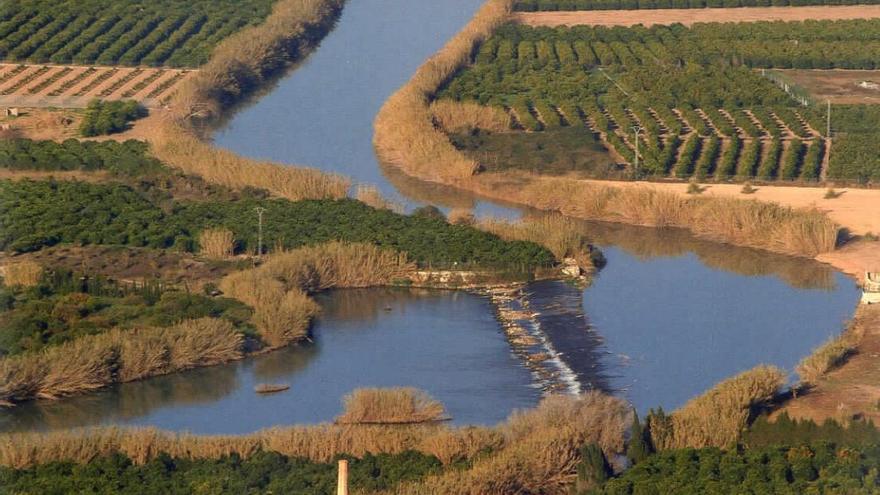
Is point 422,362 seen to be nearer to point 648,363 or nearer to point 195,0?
point 648,363

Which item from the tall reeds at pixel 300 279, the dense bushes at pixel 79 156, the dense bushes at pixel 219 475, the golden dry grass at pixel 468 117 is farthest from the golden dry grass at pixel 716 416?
the golden dry grass at pixel 468 117

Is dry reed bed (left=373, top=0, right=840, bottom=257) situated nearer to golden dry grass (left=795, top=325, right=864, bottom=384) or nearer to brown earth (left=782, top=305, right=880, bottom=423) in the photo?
golden dry grass (left=795, top=325, right=864, bottom=384)

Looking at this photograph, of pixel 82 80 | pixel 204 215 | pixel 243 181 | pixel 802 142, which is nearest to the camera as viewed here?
pixel 204 215

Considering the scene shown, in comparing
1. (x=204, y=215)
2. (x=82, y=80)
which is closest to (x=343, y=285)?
(x=204, y=215)

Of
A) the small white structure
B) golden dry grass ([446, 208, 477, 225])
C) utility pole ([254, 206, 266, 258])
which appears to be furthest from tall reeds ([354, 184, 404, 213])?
the small white structure

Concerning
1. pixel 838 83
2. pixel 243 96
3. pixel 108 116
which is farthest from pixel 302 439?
pixel 838 83

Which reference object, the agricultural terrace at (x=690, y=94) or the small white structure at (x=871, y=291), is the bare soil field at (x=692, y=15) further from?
the small white structure at (x=871, y=291)
